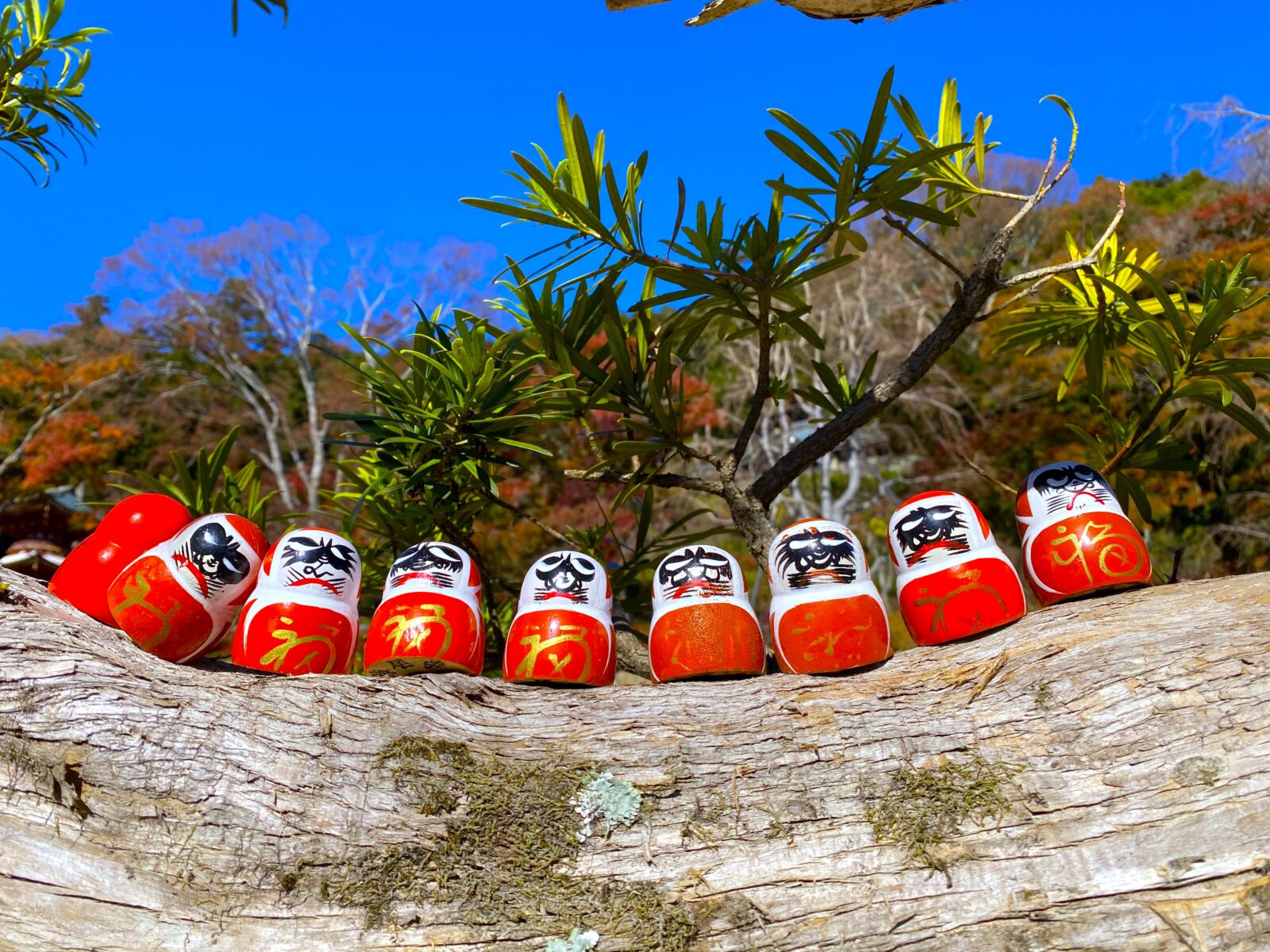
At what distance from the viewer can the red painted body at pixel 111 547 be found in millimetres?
1447

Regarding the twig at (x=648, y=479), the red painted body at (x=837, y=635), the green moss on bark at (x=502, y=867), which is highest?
the twig at (x=648, y=479)

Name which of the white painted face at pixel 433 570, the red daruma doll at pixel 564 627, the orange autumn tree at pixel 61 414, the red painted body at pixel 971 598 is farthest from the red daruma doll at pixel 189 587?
the orange autumn tree at pixel 61 414

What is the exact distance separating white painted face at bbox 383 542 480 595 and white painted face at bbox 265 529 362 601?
0.27ft

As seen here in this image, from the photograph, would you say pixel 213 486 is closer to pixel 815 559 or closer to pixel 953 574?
pixel 815 559

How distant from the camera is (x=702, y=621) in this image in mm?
1383

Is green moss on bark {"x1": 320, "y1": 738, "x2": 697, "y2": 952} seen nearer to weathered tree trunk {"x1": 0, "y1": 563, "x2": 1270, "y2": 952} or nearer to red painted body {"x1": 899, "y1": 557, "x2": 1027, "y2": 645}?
weathered tree trunk {"x1": 0, "y1": 563, "x2": 1270, "y2": 952}

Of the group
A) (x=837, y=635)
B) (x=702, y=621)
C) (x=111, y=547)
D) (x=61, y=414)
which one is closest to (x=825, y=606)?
(x=837, y=635)

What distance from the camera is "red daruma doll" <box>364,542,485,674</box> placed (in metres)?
1.36

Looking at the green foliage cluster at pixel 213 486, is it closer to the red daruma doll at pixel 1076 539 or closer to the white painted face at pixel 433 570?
the white painted face at pixel 433 570

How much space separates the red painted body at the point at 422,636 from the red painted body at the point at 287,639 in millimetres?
82

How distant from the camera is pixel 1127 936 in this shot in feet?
3.10

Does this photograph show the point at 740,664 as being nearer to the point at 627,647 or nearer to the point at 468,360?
the point at 627,647

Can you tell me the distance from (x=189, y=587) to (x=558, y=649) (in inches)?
25.9

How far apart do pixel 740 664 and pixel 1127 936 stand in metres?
0.62
